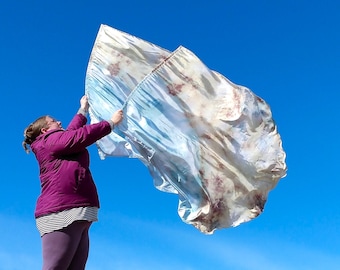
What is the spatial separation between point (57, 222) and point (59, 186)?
0.33 metres

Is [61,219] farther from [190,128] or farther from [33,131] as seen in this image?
[190,128]

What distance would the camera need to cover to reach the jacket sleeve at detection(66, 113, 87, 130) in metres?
6.07

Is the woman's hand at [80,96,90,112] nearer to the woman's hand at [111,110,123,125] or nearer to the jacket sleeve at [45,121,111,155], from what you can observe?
the woman's hand at [111,110,123,125]

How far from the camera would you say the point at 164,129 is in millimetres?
6770

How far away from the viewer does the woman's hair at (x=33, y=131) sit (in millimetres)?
5859

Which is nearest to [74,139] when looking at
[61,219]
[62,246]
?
[61,219]

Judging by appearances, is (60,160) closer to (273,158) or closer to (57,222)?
(57,222)

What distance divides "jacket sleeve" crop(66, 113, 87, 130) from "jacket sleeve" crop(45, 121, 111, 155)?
469 mm

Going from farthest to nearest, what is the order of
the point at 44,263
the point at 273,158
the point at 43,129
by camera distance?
the point at 273,158 < the point at 43,129 < the point at 44,263

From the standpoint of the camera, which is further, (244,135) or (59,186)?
(244,135)

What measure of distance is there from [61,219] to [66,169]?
469mm

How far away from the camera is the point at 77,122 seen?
618 centimetres

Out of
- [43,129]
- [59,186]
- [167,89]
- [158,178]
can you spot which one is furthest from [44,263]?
[167,89]

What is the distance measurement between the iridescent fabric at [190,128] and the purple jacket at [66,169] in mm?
1214
